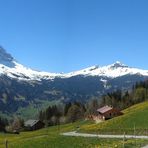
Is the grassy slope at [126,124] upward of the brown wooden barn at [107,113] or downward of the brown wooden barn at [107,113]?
downward

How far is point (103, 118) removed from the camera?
18100cm

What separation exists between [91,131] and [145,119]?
14766 mm

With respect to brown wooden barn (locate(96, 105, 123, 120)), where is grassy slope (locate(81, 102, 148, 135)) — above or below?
below

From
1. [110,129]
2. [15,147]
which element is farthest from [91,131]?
[15,147]

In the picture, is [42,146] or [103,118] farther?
[103,118]

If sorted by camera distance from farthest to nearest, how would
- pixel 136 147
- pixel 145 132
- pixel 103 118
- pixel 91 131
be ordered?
pixel 103 118, pixel 91 131, pixel 145 132, pixel 136 147

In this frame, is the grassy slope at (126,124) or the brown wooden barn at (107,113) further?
the brown wooden barn at (107,113)

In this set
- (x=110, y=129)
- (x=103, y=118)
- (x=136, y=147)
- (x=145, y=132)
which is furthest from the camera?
(x=103, y=118)

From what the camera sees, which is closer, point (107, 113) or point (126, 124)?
point (126, 124)

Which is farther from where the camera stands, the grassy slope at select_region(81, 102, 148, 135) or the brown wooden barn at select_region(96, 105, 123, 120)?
the brown wooden barn at select_region(96, 105, 123, 120)

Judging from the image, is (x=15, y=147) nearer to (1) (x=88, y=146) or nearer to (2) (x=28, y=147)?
(2) (x=28, y=147)

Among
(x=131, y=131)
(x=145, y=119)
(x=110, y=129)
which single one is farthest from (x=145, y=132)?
(x=145, y=119)

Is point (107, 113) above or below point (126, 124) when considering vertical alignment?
above

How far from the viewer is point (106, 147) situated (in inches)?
2124
